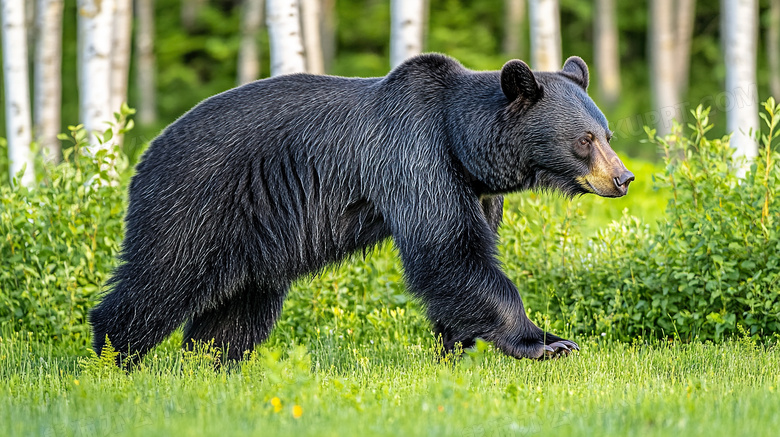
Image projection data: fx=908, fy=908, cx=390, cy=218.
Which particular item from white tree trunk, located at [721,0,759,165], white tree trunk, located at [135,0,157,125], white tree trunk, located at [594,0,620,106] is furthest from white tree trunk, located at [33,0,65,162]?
white tree trunk, located at [594,0,620,106]

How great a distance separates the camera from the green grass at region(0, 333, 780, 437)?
3.55 meters

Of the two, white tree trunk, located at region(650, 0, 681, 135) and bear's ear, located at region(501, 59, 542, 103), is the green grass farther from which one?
white tree trunk, located at region(650, 0, 681, 135)

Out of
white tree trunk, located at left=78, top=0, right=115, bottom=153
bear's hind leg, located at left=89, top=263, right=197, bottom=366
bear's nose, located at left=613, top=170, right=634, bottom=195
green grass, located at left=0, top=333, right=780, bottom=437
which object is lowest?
green grass, located at left=0, top=333, right=780, bottom=437

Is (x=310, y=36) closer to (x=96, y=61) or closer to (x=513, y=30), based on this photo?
(x=96, y=61)

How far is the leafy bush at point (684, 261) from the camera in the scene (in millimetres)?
5984

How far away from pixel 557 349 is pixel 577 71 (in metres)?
1.79

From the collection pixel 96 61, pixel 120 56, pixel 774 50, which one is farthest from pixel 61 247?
pixel 774 50

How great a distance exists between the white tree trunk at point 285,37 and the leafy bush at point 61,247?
5.19 feet

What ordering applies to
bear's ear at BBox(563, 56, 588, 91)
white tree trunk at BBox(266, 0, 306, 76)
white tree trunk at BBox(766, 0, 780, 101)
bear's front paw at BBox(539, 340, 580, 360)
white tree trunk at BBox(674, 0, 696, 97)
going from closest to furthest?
bear's front paw at BBox(539, 340, 580, 360)
bear's ear at BBox(563, 56, 588, 91)
white tree trunk at BBox(266, 0, 306, 76)
white tree trunk at BBox(674, 0, 696, 97)
white tree trunk at BBox(766, 0, 780, 101)

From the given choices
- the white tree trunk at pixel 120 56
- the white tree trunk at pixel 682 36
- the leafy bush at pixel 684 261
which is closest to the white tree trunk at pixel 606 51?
the white tree trunk at pixel 682 36

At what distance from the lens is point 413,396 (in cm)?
424

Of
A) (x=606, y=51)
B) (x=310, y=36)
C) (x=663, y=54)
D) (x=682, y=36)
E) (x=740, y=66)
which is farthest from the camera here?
(x=606, y=51)

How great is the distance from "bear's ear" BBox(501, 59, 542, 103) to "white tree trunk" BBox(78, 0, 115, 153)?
17.3ft

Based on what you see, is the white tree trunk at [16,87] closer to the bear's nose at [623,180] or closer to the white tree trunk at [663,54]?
the bear's nose at [623,180]
